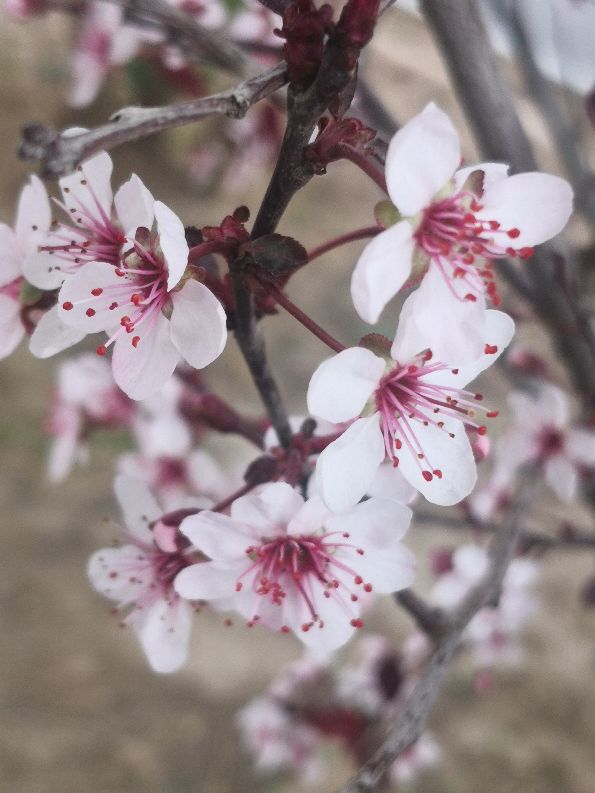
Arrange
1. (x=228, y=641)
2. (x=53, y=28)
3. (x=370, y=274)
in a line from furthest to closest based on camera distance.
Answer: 1. (x=53, y=28)
2. (x=228, y=641)
3. (x=370, y=274)

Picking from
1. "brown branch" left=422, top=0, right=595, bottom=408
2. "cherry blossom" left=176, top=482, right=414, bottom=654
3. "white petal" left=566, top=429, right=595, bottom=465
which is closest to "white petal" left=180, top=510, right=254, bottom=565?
"cherry blossom" left=176, top=482, right=414, bottom=654

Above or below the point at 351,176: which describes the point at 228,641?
below

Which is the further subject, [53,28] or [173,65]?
[53,28]

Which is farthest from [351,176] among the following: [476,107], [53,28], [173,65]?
[476,107]

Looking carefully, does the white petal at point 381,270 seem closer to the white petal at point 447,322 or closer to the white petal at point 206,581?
the white petal at point 447,322

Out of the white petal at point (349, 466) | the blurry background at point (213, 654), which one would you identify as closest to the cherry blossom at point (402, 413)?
the white petal at point (349, 466)

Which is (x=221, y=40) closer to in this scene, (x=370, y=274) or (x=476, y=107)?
(x=476, y=107)
